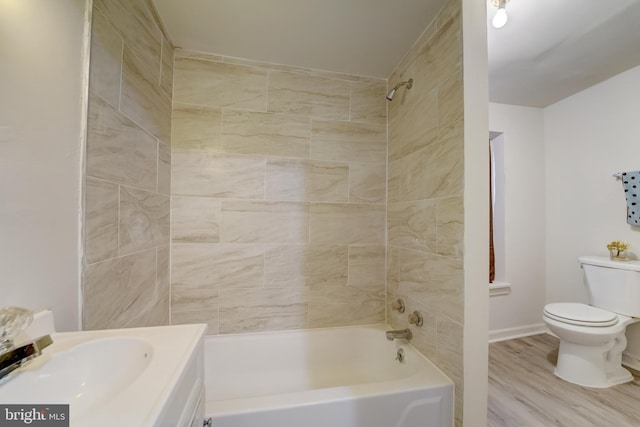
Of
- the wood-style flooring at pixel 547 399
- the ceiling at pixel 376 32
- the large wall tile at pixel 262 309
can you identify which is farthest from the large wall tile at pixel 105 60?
the wood-style flooring at pixel 547 399

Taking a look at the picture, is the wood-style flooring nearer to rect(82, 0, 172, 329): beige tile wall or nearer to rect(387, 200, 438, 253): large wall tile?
rect(387, 200, 438, 253): large wall tile

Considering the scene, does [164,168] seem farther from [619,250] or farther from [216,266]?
[619,250]

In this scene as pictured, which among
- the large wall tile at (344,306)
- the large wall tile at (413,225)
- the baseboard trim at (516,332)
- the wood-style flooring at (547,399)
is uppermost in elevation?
the large wall tile at (413,225)

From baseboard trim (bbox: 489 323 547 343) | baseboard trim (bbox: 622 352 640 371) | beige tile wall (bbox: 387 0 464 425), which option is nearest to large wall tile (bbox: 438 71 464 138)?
beige tile wall (bbox: 387 0 464 425)

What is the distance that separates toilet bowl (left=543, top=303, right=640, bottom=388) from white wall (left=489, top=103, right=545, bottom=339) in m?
0.54

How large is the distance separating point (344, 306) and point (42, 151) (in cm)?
160

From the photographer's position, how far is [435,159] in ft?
3.97

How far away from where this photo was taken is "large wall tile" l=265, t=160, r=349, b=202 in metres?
1.57

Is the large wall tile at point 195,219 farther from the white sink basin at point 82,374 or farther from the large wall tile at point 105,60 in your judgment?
the white sink basin at point 82,374

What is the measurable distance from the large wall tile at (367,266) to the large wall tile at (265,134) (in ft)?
2.54

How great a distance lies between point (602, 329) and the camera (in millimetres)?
1643

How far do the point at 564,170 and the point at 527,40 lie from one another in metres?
1.47

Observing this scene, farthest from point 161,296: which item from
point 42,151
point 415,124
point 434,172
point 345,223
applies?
point 415,124

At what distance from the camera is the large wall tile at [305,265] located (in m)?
1.57
